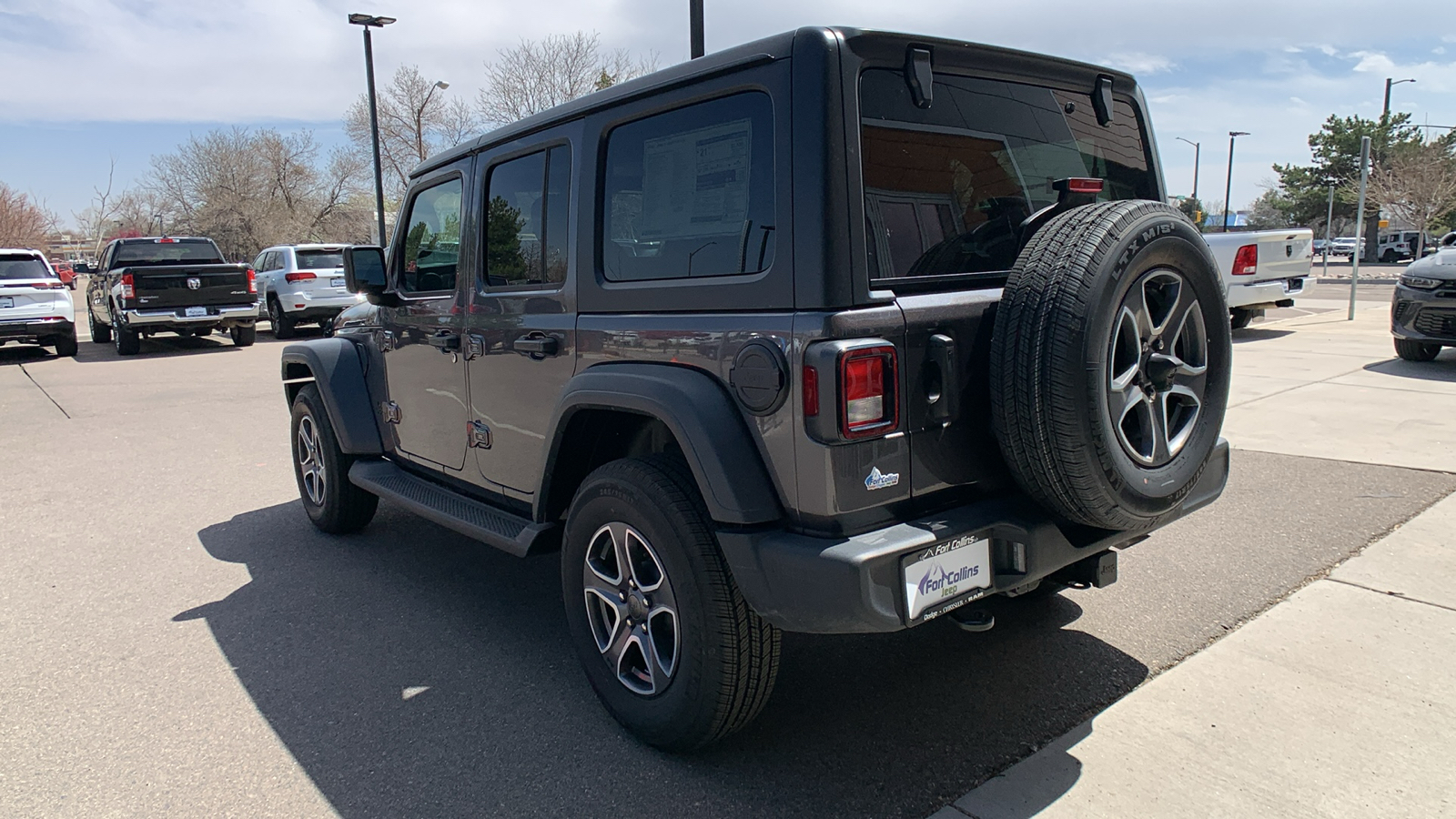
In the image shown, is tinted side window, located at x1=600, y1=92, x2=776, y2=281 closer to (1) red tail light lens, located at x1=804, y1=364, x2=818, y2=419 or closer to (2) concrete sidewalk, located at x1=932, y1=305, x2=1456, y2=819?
(1) red tail light lens, located at x1=804, y1=364, x2=818, y2=419

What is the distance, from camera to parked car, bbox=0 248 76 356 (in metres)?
Answer: 14.4

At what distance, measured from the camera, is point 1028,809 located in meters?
2.54

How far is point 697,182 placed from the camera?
2855 millimetres

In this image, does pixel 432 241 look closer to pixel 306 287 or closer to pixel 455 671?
pixel 455 671

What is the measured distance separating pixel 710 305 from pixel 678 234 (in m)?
0.32

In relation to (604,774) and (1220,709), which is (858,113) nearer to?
(604,774)

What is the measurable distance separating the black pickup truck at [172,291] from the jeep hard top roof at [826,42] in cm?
1417

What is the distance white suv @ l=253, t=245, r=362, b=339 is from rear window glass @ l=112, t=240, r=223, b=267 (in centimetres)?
126

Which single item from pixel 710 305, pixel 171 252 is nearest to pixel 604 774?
pixel 710 305

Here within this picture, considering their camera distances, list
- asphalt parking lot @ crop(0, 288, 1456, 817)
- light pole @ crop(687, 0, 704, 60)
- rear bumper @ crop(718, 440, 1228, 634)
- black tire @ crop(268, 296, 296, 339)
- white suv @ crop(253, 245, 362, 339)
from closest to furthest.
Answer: rear bumper @ crop(718, 440, 1228, 634) < asphalt parking lot @ crop(0, 288, 1456, 817) < light pole @ crop(687, 0, 704, 60) < white suv @ crop(253, 245, 362, 339) < black tire @ crop(268, 296, 296, 339)

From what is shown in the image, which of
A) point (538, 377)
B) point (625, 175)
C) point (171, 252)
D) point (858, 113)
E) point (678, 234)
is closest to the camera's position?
point (858, 113)

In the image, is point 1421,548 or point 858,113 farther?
point 1421,548

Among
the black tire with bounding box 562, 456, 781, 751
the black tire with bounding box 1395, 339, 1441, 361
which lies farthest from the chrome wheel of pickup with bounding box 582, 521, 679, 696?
the black tire with bounding box 1395, 339, 1441, 361

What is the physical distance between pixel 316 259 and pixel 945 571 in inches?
712
